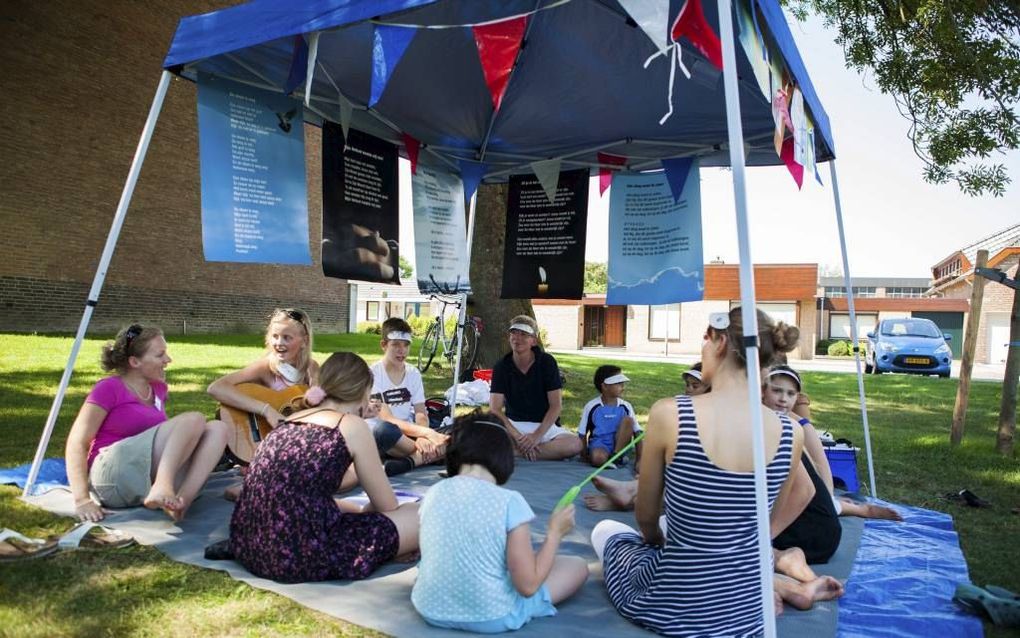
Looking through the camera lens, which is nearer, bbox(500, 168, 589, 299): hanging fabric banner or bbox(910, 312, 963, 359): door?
bbox(500, 168, 589, 299): hanging fabric banner

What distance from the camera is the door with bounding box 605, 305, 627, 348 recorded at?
3391cm

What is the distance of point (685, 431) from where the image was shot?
2354mm

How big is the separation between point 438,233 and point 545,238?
3.28 feet

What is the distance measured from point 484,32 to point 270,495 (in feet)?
8.00

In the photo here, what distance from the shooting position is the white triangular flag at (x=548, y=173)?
6.51 meters

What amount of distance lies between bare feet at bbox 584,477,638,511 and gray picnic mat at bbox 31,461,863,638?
46 millimetres

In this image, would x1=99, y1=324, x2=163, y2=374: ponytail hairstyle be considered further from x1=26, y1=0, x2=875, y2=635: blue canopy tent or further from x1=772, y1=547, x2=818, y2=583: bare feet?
x1=772, y1=547, x2=818, y2=583: bare feet

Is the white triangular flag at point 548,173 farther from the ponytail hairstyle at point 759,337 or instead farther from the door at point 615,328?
the door at point 615,328

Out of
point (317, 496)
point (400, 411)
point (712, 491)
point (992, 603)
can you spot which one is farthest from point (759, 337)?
point (400, 411)

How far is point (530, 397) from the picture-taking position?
5.98 m

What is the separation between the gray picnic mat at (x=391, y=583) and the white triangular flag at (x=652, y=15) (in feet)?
7.13

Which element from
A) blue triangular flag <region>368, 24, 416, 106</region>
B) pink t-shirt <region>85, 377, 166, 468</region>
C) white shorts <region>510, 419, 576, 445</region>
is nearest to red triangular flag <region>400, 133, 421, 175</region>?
white shorts <region>510, 419, 576, 445</region>

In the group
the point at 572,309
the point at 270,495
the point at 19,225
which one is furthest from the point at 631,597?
the point at 572,309

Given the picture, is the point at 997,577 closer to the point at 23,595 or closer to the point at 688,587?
the point at 688,587
